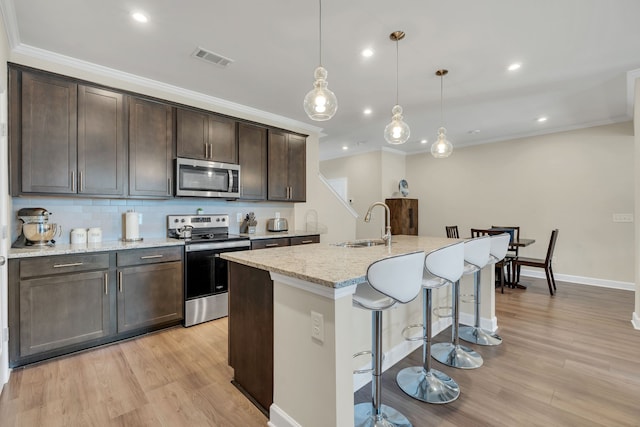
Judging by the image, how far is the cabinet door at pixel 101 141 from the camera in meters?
2.76

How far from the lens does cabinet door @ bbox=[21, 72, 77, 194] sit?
249 centimetres

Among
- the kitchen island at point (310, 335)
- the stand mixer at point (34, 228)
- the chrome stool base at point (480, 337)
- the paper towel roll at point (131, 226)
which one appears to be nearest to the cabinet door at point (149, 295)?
the paper towel roll at point (131, 226)

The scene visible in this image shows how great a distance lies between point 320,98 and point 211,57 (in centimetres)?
137

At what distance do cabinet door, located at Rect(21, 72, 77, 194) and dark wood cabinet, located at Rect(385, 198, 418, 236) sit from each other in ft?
18.2

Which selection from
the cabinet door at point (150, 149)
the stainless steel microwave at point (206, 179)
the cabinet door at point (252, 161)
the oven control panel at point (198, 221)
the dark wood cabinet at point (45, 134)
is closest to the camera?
the dark wood cabinet at point (45, 134)

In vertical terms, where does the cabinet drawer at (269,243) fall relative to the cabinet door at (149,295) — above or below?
above

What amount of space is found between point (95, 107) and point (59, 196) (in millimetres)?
891

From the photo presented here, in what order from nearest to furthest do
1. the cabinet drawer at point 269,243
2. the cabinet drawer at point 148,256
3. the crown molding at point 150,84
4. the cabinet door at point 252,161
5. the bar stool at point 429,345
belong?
the bar stool at point 429,345
the crown molding at point 150,84
the cabinet drawer at point 148,256
the cabinet drawer at point 269,243
the cabinet door at point 252,161

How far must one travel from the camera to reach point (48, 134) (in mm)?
2578

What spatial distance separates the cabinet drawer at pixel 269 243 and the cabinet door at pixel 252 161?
645 mm

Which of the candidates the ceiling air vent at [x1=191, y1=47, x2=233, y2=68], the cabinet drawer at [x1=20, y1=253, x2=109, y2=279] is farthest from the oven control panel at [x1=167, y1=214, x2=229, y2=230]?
the ceiling air vent at [x1=191, y1=47, x2=233, y2=68]

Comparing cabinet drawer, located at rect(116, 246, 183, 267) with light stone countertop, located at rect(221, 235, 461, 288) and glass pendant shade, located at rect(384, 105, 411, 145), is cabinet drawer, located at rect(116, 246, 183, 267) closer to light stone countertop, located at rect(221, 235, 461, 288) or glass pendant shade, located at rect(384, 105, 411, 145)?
light stone countertop, located at rect(221, 235, 461, 288)

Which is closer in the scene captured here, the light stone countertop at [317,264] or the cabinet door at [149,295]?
the light stone countertop at [317,264]

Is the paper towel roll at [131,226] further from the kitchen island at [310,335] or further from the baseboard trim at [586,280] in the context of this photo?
the baseboard trim at [586,280]
